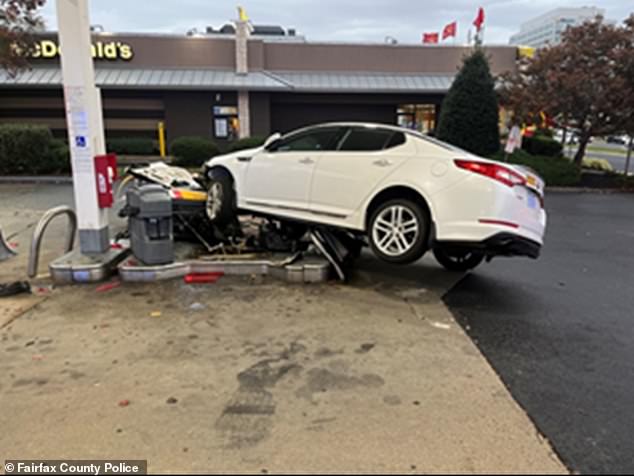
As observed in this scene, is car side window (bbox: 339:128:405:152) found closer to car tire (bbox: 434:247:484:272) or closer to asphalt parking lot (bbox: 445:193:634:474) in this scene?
car tire (bbox: 434:247:484:272)

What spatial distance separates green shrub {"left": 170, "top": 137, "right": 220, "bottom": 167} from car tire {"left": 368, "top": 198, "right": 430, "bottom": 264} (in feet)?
45.2

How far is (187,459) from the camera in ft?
9.12

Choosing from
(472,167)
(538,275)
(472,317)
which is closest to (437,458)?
(472,317)

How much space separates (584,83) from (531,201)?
12874mm

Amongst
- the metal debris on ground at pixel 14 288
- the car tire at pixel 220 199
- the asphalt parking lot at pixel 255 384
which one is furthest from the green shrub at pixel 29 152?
the asphalt parking lot at pixel 255 384

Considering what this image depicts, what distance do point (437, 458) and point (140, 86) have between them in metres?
19.8

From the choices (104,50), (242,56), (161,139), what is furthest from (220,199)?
(104,50)

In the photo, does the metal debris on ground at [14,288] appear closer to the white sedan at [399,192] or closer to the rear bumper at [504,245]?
the white sedan at [399,192]

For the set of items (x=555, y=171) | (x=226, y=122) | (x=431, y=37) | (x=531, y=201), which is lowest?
(x=555, y=171)

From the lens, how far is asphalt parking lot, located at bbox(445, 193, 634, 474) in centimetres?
311

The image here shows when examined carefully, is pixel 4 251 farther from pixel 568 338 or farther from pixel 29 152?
pixel 29 152

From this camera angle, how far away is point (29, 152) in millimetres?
16688

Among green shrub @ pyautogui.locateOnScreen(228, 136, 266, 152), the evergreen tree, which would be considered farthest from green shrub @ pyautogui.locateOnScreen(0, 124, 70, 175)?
the evergreen tree

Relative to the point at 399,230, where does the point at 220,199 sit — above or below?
above
